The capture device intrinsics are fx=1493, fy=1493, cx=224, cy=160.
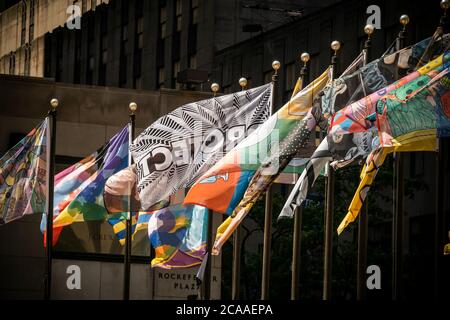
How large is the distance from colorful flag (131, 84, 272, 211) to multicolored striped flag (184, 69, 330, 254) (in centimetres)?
154

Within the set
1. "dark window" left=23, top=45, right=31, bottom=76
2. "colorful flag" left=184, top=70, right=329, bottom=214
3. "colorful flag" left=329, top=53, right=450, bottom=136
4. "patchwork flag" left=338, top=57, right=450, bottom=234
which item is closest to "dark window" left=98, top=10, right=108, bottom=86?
"dark window" left=23, top=45, right=31, bottom=76

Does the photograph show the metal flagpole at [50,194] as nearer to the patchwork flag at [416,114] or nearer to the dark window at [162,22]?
the patchwork flag at [416,114]

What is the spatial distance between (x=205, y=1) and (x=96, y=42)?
47.7 feet

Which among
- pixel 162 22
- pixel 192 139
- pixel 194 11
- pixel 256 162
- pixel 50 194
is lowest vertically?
pixel 50 194

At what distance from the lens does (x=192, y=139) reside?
33.6 metres

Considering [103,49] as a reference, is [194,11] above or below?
above

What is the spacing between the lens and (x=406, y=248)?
6259 centimetres

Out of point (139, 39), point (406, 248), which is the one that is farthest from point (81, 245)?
point (139, 39)

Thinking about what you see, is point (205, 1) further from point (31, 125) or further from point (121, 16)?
point (31, 125)

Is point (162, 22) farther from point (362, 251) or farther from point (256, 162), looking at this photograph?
point (362, 251)

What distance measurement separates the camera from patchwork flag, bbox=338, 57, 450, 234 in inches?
1007

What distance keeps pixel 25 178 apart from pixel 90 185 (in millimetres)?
1670

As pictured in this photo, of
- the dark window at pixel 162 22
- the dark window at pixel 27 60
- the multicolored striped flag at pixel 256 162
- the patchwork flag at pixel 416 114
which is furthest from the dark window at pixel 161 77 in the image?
the patchwork flag at pixel 416 114

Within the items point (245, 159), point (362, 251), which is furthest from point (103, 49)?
point (362, 251)
